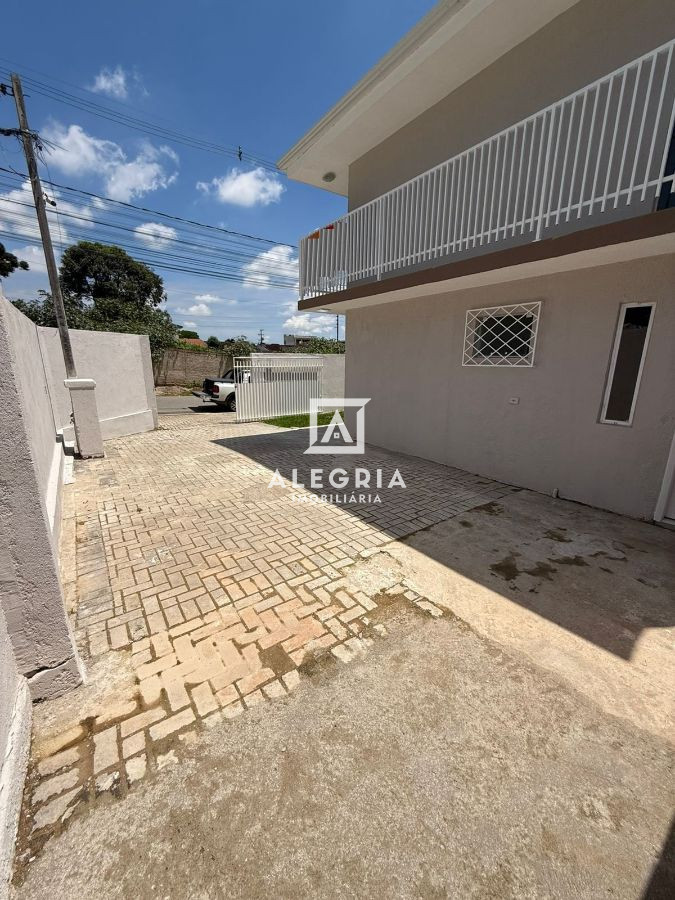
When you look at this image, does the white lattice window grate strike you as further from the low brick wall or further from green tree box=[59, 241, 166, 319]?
green tree box=[59, 241, 166, 319]

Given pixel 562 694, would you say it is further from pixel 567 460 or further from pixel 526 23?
pixel 526 23

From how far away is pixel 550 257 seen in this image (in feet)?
12.8

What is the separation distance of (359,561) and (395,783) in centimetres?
183

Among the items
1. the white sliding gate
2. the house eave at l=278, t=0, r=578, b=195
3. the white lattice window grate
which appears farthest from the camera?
the white sliding gate

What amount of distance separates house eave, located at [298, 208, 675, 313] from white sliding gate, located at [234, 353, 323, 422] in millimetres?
5640

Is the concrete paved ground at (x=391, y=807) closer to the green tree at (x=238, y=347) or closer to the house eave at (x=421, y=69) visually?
the house eave at (x=421, y=69)

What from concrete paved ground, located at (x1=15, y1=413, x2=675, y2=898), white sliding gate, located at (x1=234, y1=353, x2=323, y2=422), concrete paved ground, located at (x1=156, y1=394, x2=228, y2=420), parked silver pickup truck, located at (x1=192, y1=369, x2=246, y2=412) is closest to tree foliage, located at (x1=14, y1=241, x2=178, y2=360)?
concrete paved ground, located at (x1=156, y1=394, x2=228, y2=420)

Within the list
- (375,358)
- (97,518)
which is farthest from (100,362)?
(375,358)

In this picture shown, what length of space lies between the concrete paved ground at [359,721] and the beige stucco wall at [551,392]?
108 centimetres

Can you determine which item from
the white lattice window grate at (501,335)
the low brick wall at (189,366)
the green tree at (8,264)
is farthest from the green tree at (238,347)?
the white lattice window grate at (501,335)

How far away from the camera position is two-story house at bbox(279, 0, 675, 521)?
3865 millimetres

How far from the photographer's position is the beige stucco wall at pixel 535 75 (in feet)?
12.9

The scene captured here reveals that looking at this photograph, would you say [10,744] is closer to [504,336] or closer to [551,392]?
[551,392]

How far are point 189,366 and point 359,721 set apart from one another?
75.7 feet
